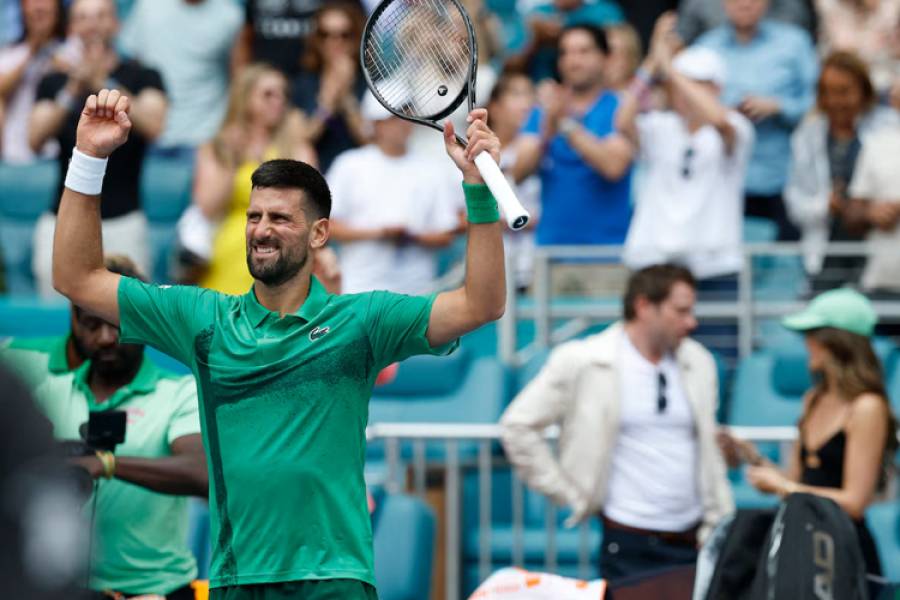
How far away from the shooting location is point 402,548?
21.2ft

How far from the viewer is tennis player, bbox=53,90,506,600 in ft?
12.3

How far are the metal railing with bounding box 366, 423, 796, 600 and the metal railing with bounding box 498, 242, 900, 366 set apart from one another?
133cm

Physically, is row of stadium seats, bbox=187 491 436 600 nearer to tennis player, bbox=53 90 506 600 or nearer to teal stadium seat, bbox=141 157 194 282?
tennis player, bbox=53 90 506 600

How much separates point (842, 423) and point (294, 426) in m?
2.76

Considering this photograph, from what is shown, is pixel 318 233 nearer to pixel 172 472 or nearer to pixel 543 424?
pixel 172 472

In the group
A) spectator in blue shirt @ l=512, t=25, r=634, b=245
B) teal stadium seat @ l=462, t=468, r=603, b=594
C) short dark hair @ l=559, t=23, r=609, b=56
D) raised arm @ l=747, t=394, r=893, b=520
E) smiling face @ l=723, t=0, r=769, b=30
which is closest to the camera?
raised arm @ l=747, t=394, r=893, b=520

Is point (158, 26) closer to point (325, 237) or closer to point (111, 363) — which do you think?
point (111, 363)

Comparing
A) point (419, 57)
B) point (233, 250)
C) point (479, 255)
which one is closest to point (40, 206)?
point (233, 250)

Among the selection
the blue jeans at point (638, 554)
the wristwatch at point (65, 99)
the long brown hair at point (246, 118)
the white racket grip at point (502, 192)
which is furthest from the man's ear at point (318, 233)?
the wristwatch at point (65, 99)

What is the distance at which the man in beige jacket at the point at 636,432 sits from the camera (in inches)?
258

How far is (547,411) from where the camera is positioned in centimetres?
682

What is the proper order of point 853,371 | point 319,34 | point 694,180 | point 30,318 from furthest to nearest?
point 319,34, point 30,318, point 694,180, point 853,371

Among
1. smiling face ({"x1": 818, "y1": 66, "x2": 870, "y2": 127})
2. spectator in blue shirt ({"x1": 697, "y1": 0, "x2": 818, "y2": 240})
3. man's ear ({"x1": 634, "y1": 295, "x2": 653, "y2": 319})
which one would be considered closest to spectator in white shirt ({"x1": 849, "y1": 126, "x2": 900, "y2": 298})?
smiling face ({"x1": 818, "y1": 66, "x2": 870, "y2": 127})

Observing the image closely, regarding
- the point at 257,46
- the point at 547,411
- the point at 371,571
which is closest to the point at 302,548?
the point at 371,571
